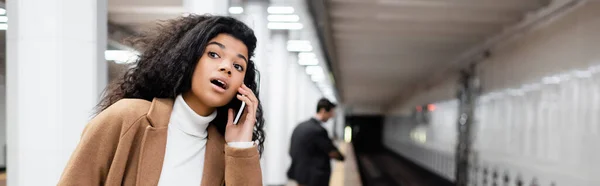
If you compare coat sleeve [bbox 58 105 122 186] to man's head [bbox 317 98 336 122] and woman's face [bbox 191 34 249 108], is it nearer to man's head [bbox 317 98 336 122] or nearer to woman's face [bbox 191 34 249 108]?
woman's face [bbox 191 34 249 108]

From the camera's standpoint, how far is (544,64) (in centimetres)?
716

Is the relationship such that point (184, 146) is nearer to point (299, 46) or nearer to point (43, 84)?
point (43, 84)

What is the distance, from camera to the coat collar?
1.35 meters

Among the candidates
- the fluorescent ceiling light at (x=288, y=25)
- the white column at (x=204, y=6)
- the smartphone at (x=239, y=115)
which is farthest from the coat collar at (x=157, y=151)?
the fluorescent ceiling light at (x=288, y=25)

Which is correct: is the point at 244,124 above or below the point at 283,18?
below

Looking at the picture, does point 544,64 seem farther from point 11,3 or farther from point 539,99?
point 11,3

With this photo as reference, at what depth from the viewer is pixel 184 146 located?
142cm

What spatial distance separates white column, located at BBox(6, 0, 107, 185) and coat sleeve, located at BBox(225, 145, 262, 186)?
104 centimetres

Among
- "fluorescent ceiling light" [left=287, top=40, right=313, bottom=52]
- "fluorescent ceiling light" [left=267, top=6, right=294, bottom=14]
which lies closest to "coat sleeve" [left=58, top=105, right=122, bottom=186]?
"fluorescent ceiling light" [left=267, top=6, right=294, bottom=14]

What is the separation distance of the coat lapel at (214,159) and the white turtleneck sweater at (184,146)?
16 millimetres

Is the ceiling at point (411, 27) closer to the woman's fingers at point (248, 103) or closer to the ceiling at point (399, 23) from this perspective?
the ceiling at point (399, 23)

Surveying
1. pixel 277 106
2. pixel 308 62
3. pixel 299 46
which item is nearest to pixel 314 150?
pixel 277 106

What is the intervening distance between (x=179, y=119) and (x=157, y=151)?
0.11 metres

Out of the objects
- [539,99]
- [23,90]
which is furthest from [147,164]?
[539,99]
